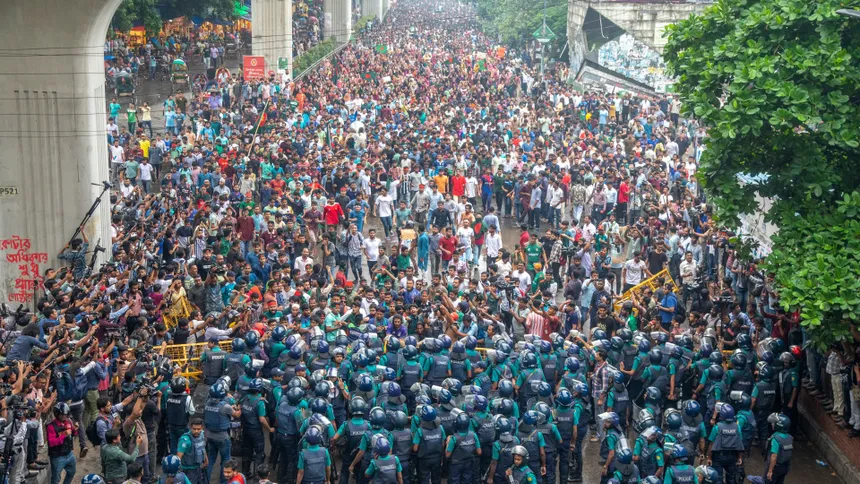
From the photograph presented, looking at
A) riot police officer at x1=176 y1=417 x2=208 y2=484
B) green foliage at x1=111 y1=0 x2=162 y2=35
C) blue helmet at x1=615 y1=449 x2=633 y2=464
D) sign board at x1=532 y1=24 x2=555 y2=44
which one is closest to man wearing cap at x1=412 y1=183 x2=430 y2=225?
riot police officer at x1=176 y1=417 x2=208 y2=484

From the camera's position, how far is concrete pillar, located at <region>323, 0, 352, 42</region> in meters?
64.1

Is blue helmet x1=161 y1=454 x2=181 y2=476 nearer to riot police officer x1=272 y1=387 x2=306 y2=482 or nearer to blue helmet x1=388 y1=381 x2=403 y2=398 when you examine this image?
riot police officer x1=272 y1=387 x2=306 y2=482

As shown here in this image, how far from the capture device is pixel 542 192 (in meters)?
24.3

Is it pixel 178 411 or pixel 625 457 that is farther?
pixel 178 411

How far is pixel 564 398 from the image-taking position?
43.4ft

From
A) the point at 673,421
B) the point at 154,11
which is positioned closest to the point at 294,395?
the point at 673,421

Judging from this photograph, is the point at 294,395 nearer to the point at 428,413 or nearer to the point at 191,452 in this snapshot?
the point at 191,452

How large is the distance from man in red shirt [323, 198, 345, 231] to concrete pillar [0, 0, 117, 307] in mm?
4144

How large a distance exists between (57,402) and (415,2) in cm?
15315

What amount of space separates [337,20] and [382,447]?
56013 mm

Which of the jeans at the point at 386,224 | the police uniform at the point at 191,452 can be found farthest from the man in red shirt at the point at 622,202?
the police uniform at the point at 191,452

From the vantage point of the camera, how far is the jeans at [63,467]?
12.4 metres

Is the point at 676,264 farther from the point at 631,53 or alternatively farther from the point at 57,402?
the point at 631,53

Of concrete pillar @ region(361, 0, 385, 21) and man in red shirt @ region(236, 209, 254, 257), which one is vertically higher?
concrete pillar @ region(361, 0, 385, 21)
